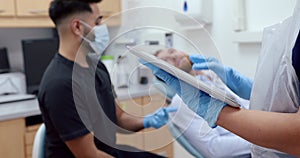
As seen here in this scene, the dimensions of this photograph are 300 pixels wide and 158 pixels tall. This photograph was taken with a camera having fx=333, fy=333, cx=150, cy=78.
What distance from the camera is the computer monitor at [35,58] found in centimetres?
250

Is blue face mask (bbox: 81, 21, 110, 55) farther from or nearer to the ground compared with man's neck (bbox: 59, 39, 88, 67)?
farther from the ground

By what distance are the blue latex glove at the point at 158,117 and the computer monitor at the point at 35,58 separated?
1321 mm

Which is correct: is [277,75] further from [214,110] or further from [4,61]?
[4,61]

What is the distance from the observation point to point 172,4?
222 cm

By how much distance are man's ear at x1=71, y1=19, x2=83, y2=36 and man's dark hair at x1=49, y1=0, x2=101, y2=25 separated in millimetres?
60

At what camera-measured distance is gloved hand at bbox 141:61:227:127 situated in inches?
32.2

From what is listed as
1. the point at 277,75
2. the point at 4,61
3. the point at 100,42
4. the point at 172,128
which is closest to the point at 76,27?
the point at 100,42

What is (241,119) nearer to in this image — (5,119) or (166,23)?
(166,23)

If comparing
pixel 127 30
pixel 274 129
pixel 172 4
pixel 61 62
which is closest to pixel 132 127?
pixel 61 62

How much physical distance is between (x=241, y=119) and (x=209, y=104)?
0.09 metres

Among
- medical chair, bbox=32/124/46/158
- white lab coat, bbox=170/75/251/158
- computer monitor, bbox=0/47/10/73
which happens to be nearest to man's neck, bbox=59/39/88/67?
medical chair, bbox=32/124/46/158

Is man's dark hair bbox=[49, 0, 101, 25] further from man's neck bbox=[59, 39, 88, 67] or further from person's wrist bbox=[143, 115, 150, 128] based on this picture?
person's wrist bbox=[143, 115, 150, 128]

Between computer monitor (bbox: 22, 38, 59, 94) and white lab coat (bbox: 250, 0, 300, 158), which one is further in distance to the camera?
computer monitor (bbox: 22, 38, 59, 94)

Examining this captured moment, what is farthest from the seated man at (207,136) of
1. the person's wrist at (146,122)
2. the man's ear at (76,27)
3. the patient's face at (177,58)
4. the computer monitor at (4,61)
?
the computer monitor at (4,61)
